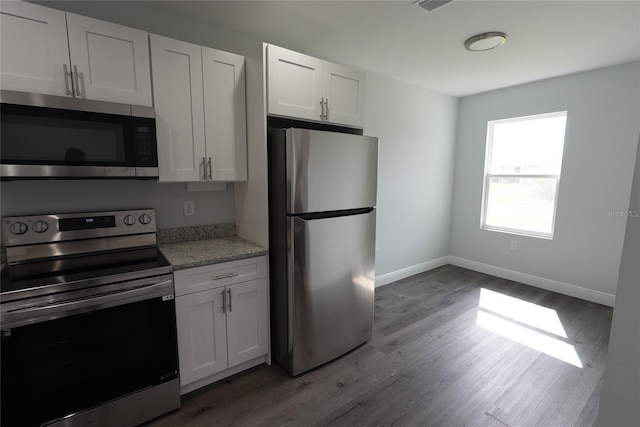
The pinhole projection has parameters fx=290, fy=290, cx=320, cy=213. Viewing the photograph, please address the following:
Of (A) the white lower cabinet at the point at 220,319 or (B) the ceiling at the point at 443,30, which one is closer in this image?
(A) the white lower cabinet at the point at 220,319

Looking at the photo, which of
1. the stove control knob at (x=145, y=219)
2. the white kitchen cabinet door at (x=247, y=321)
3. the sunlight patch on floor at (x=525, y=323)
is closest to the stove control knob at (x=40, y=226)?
the stove control knob at (x=145, y=219)

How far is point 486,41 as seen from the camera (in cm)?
235

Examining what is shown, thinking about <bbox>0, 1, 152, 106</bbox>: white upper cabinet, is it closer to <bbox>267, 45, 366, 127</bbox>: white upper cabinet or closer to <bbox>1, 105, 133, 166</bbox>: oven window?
<bbox>1, 105, 133, 166</bbox>: oven window

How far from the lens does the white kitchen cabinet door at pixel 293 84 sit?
1947 mm

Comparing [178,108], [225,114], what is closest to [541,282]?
[225,114]

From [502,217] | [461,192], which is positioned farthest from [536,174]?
[461,192]

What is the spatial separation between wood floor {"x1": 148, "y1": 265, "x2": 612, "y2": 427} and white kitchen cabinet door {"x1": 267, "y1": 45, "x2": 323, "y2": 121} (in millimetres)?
1915

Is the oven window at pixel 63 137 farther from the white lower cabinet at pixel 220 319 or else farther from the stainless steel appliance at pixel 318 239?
the stainless steel appliance at pixel 318 239

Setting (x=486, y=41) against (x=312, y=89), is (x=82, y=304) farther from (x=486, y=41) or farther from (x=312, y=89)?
(x=486, y=41)

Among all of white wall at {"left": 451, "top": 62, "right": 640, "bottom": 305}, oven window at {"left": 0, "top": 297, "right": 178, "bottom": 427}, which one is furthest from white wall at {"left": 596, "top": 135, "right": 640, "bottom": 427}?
white wall at {"left": 451, "top": 62, "right": 640, "bottom": 305}

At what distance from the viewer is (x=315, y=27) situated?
7.43 ft

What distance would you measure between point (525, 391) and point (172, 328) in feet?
A: 7.71

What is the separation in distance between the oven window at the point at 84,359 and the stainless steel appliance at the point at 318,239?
2.48 ft

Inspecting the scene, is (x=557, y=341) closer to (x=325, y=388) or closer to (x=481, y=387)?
(x=481, y=387)
